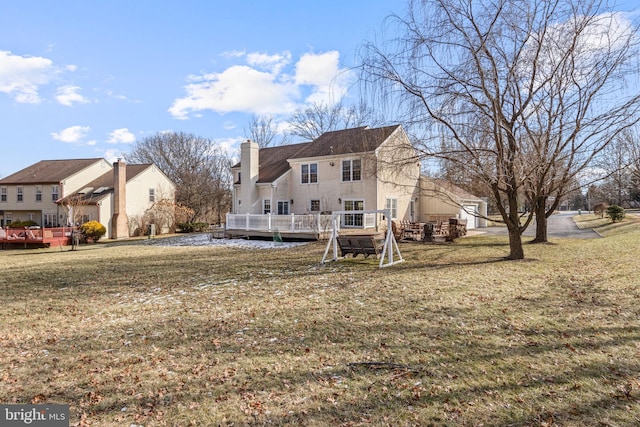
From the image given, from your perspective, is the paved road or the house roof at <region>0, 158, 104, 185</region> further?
the house roof at <region>0, 158, 104, 185</region>

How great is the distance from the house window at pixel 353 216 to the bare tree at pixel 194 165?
23757 millimetres

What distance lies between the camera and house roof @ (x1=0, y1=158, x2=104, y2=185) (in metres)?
32.3

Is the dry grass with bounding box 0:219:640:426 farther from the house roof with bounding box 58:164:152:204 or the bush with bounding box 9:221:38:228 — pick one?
the bush with bounding box 9:221:38:228

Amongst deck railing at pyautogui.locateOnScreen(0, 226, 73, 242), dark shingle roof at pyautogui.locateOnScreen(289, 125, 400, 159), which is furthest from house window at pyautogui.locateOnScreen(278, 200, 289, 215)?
deck railing at pyautogui.locateOnScreen(0, 226, 73, 242)

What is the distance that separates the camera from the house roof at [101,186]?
30.0m

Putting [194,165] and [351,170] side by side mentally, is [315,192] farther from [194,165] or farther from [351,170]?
[194,165]

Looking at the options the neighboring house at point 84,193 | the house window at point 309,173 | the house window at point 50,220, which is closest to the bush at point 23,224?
the neighboring house at point 84,193

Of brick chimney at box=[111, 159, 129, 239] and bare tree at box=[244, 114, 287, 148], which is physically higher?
bare tree at box=[244, 114, 287, 148]

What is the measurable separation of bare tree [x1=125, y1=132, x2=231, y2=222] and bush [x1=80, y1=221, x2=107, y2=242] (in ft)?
46.0

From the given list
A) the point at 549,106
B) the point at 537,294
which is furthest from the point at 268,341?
the point at 549,106

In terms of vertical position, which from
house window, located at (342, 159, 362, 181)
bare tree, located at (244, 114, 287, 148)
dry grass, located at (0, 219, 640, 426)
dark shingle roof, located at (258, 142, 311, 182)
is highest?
bare tree, located at (244, 114, 287, 148)

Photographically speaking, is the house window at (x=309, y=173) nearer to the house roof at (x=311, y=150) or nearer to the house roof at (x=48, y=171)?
the house roof at (x=311, y=150)

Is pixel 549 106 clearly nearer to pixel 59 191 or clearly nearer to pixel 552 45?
pixel 552 45

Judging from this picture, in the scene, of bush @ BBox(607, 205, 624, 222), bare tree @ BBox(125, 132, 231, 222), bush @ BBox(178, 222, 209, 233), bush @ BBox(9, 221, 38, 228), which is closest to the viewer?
bush @ BBox(607, 205, 624, 222)
